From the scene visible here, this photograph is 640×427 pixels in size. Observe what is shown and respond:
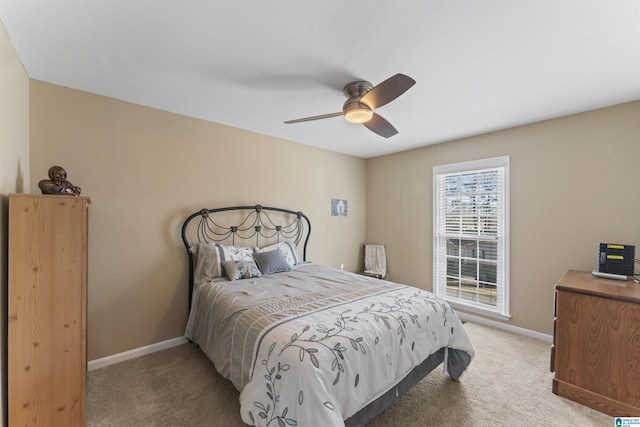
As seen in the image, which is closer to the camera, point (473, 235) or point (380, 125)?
point (380, 125)

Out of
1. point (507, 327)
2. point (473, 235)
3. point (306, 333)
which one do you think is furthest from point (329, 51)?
point (507, 327)

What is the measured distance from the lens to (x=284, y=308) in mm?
1966

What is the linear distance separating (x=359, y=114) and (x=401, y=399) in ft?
7.34

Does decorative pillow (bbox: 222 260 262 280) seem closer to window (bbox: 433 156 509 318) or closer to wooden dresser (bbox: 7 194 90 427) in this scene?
wooden dresser (bbox: 7 194 90 427)

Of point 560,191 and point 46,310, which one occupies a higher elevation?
point 560,191

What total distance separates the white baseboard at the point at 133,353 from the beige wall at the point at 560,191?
154 inches

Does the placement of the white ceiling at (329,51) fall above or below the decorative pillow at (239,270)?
above

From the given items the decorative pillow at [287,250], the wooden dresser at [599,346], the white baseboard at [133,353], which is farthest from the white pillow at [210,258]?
the wooden dresser at [599,346]

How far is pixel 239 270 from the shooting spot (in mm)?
2801

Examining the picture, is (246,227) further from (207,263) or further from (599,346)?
(599,346)

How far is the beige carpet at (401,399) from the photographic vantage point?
1865 mm

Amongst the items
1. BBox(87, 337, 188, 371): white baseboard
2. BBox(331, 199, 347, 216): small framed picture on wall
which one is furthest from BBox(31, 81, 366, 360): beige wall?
BBox(331, 199, 347, 216): small framed picture on wall

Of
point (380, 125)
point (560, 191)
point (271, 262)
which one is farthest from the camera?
point (271, 262)

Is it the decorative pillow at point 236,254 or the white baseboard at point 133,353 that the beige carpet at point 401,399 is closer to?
the white baseboard at point 133,353
